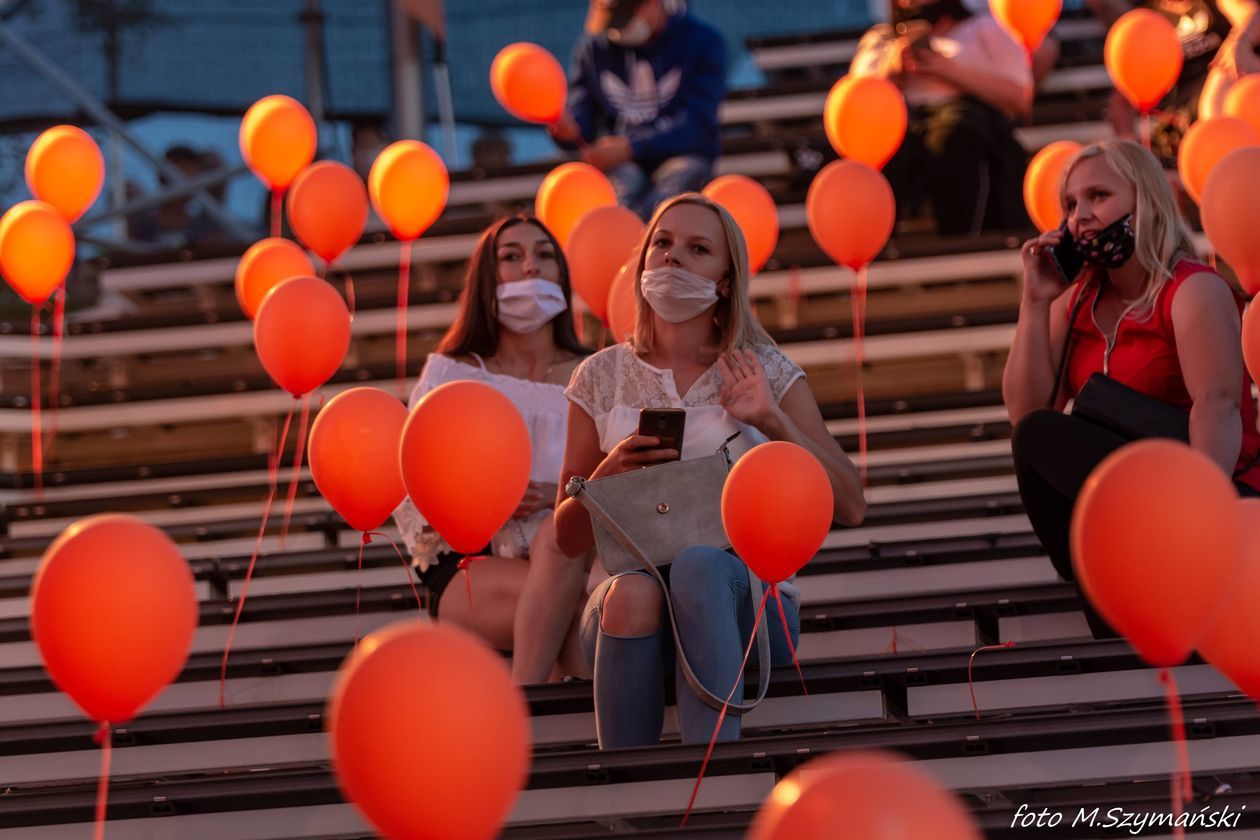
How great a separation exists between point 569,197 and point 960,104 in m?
1.53

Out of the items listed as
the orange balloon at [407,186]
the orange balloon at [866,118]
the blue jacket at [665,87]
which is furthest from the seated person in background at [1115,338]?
the blue jacket at [665,87]

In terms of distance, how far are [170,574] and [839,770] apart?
4.03 feet

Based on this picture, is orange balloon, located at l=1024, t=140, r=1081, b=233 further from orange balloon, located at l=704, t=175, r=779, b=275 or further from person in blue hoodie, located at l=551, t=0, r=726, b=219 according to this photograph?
person in blue hoodie, located at l=551, t=0, r=726, b=219

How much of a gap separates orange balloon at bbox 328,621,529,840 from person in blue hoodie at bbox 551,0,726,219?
423 cm

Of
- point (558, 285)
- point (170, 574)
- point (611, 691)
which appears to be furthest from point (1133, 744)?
point (558, 285)

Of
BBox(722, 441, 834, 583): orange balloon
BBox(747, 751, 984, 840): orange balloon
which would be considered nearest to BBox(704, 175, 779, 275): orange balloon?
BBox(722, 441, 834, 583): orange balloon

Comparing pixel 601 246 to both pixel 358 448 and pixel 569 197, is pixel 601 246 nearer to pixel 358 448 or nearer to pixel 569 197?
pixel 569 197

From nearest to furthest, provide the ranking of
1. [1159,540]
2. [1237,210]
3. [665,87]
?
1. [1159,540]
2. [1237,210]
3. [665,87]

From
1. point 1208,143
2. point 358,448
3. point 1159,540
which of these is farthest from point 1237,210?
point 358,448

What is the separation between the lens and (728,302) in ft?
10.9

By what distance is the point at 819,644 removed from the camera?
3.58m

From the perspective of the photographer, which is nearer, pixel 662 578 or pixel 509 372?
pixel 662 578

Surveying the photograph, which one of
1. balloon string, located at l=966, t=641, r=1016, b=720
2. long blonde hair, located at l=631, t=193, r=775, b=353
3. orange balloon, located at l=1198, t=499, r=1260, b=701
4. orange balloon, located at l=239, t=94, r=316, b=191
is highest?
orange balloon, located at l=239, t=94, r=316, b=191

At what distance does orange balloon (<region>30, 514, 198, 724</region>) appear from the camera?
93.6 inches
